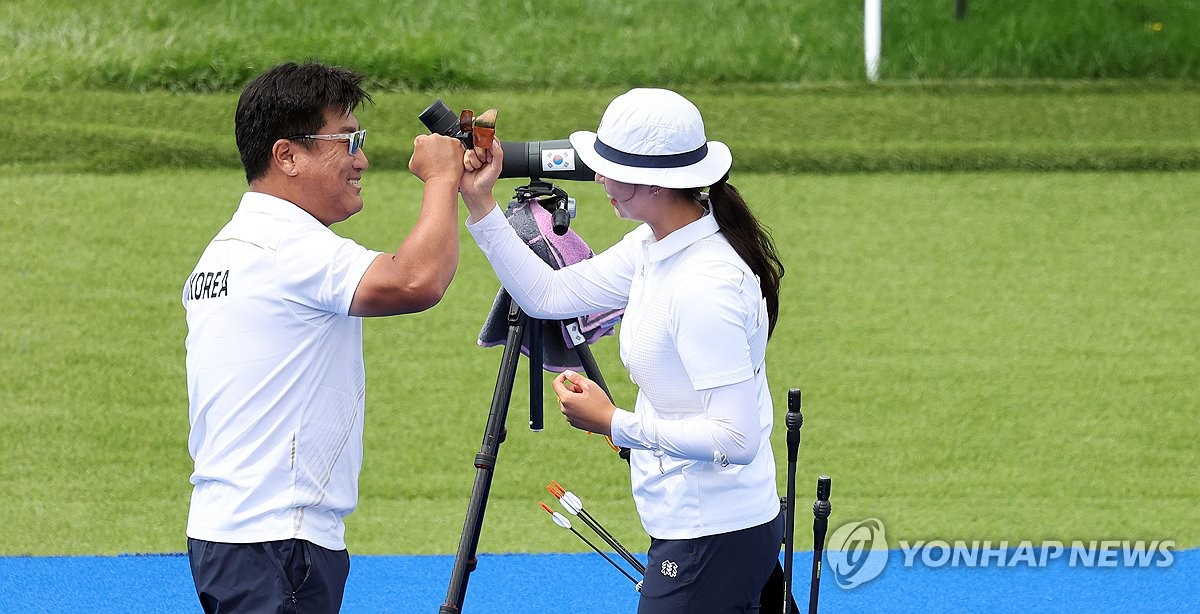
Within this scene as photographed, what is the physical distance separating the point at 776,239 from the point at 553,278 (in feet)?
19.6

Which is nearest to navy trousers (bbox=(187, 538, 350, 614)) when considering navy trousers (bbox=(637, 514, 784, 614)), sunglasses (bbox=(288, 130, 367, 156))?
navy trousers (bbox=(637, 514, 784, 614))

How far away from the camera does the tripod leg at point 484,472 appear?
161 inches

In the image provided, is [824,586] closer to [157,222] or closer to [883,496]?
[883,496]

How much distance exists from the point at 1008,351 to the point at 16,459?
5.03m

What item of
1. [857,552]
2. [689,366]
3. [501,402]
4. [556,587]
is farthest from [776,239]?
[689,366]

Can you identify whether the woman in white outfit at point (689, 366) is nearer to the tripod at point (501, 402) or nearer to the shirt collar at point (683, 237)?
the shirt collar at point (683, 237)

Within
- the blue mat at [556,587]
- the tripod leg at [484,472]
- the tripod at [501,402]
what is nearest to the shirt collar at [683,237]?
the tripod at [501,402]

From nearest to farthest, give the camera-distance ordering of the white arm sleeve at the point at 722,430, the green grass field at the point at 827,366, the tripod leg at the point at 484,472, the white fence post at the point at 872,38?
the white arm sleeve at the point at 722,430
the tripod leg at the point at 484,472
the green grass field at the point at 827,366
the white fence post at the point at 872,38

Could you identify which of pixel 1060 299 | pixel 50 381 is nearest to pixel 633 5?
pixel 1060 299

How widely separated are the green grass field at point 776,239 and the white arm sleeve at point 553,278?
2360 millimetres

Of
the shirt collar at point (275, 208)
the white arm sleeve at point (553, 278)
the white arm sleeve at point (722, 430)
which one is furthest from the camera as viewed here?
the white arm sleeve at point (553, 278)

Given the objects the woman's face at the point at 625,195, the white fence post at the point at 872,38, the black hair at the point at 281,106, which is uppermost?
the black hair at the point at 281,106

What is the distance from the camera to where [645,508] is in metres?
3.36

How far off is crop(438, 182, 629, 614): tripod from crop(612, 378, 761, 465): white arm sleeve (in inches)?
40.3
